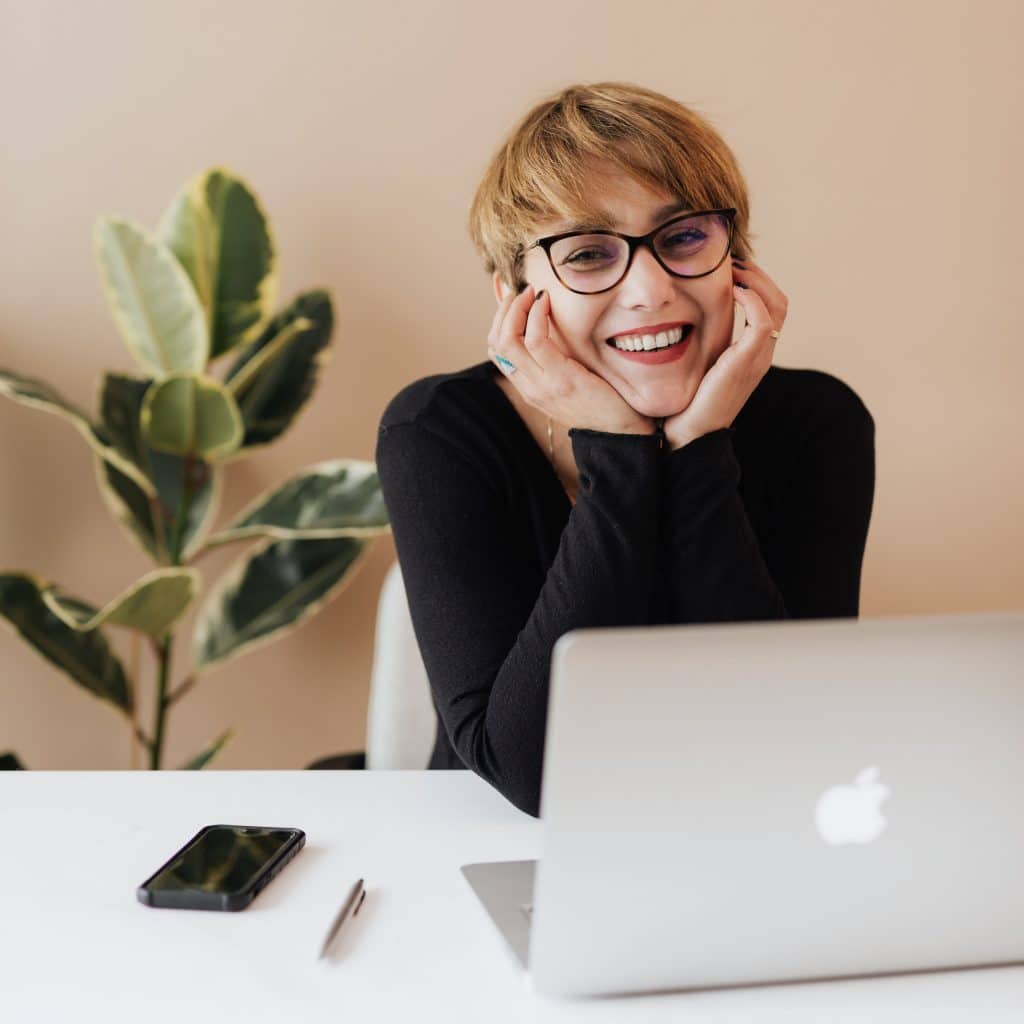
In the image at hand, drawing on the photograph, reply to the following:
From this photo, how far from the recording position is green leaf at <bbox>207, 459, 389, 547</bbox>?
1.97m

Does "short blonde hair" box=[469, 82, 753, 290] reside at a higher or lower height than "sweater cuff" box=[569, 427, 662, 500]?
higher

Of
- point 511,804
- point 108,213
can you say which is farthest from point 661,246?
point 108,213

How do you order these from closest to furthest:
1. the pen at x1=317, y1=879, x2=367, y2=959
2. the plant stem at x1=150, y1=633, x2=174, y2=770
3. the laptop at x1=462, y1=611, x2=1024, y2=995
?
1. the laptop at x1=462, y1=611, x2=1024, y2=995
2. the pen at x1=317, y1=879, x2=367, y2=959
3. the plant stem at x1=150, y1=633, x2=174, y2=770

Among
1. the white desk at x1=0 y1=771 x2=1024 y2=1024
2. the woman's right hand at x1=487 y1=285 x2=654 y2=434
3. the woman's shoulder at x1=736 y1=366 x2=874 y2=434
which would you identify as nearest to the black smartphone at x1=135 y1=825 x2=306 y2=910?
the white desk at x1=0 y1=771 x2=1024 y2=1024

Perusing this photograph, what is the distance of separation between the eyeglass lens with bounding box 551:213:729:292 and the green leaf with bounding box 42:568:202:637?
888 mm

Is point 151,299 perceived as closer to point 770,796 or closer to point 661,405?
point 661,405

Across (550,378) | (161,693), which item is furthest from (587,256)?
(161,693)

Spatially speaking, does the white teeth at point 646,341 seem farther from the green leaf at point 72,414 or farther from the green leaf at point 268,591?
the green leaf at point 72,414

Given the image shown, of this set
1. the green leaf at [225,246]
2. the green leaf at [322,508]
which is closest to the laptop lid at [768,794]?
the green leaf at [322,508]

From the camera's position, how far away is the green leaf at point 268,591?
205 centimetres

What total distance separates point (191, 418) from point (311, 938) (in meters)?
1.21

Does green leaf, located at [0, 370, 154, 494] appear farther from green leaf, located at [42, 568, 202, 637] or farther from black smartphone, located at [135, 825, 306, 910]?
black smartphone, located at [135, 825, 306, 910]

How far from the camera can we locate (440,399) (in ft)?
4.69

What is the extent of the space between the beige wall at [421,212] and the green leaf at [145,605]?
34cm
